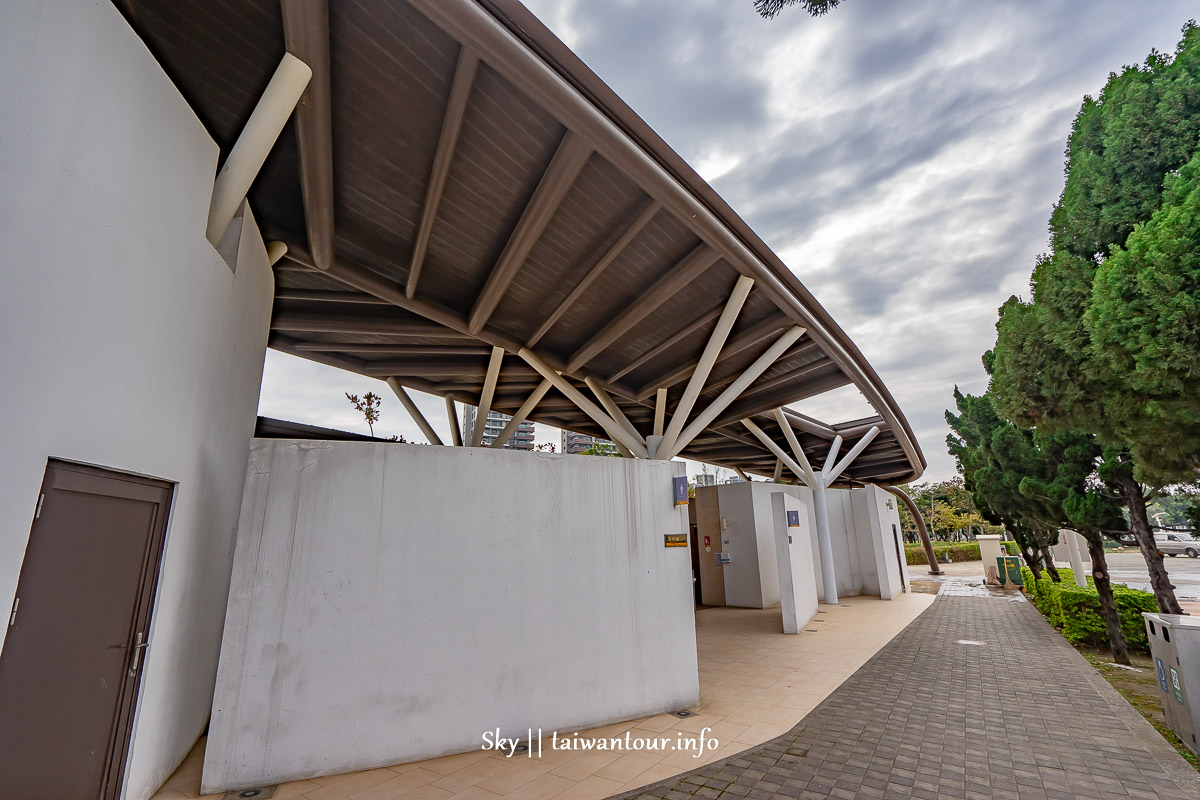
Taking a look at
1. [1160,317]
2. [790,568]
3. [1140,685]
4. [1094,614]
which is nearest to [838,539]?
[1094,614]

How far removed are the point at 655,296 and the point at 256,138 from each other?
4.57 meters

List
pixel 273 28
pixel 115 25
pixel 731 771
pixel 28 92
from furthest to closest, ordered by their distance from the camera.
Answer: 1. pixel 731 771
2. pixel 273 28
3. pixel 115 25
4. pixel 28 92

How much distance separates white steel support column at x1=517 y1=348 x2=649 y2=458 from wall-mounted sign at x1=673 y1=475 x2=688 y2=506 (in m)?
3.04

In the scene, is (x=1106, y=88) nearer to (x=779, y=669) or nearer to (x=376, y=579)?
(x=779, y=669)

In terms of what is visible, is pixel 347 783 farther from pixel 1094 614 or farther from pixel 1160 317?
pixel 1094 614

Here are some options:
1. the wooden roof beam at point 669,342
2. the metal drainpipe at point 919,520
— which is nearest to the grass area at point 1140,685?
the wooden roof beam at point 669,342

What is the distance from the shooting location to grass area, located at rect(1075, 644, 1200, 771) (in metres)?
5.13

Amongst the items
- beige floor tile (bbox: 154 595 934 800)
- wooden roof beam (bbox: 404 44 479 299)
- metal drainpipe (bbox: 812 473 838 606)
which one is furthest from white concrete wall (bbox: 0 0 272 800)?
metal drainpipe (bbox: 812 473 838 606)

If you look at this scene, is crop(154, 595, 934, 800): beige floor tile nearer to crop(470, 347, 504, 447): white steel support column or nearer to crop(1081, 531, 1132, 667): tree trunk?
crop(1081, 531, 1132, 667): tree trunk

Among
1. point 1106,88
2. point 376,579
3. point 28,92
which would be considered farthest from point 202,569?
point 1106,88

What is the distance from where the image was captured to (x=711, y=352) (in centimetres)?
783

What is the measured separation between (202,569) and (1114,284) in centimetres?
843

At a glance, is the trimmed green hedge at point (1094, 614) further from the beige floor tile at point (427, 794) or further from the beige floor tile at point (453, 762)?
the beige floor tile at point (427, 794)

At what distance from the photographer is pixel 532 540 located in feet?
17.0
